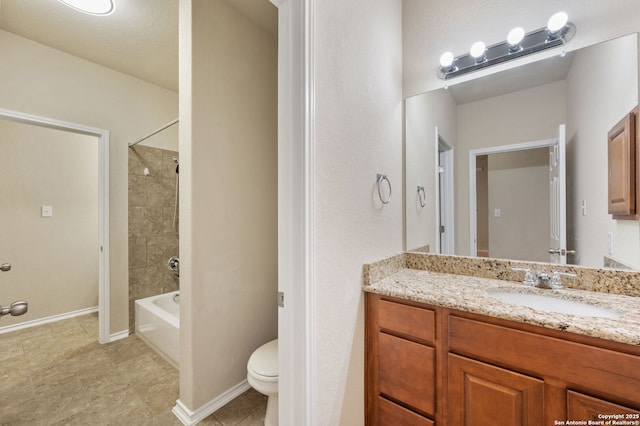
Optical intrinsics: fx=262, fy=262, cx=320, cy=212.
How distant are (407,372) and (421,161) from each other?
1243 millimetres

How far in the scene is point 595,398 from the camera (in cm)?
83

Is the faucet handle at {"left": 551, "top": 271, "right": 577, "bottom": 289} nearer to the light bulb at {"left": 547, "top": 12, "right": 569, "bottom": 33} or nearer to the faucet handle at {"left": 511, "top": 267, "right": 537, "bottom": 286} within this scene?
the faucet handle at {"left": 511, "top": 267, "right": 537, "bottom": 286}

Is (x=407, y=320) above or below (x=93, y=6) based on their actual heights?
below

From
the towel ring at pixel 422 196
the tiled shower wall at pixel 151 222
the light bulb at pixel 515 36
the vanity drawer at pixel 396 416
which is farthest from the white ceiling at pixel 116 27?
the vanity drawer at pixel 396 416

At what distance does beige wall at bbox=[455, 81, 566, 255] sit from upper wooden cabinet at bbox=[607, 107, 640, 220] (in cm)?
23

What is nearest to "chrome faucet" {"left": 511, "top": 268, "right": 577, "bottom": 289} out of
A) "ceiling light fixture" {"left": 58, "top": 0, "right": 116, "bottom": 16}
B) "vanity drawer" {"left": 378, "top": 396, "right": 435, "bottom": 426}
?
"vanity drawer" {"left": 378, "top": 396, "right": 435, "bottom": 426}

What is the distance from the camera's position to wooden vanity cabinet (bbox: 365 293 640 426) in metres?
0.83

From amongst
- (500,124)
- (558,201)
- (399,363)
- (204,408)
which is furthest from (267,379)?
(500,124)

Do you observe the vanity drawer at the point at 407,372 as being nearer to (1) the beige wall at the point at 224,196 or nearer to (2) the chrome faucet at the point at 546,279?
(2) the chrome faucet at the point at 546,279

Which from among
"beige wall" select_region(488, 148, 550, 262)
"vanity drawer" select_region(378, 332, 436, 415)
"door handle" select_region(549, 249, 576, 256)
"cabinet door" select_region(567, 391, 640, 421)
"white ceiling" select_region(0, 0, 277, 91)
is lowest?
"vanity drawer" select_region(378, 332, 436, 415)

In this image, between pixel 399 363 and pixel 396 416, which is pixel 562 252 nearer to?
pixel 399 363

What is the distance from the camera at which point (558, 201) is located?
4.50 feet

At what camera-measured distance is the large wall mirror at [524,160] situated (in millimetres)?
1211

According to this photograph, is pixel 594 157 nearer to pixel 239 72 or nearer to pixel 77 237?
pixel 239 72
